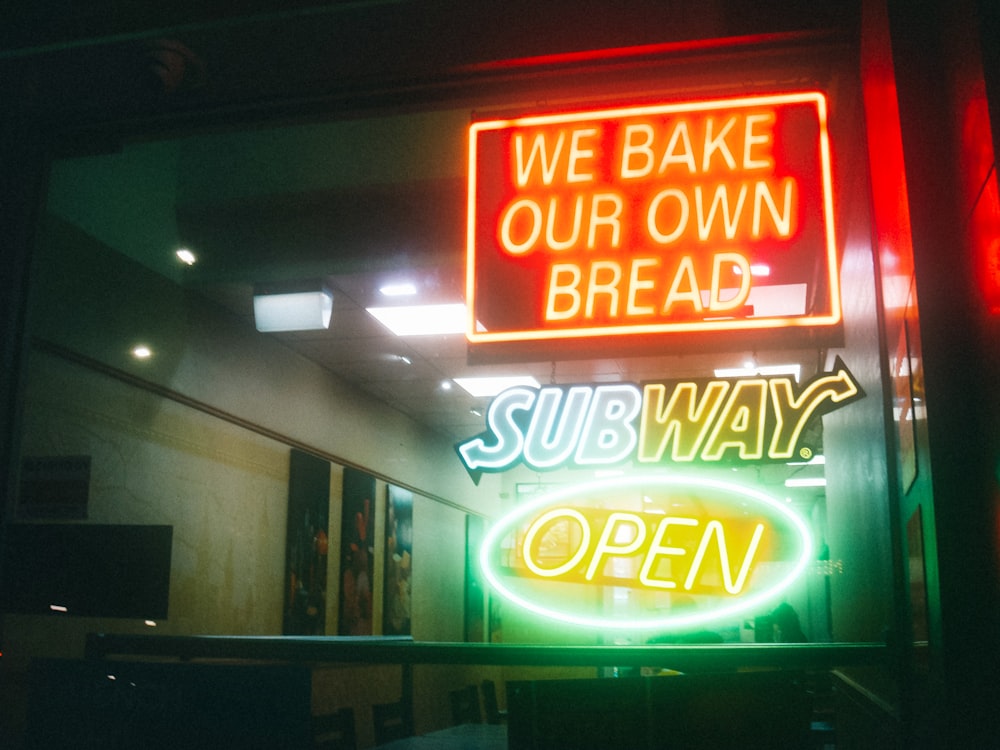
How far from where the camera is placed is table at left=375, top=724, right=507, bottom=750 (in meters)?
4.38

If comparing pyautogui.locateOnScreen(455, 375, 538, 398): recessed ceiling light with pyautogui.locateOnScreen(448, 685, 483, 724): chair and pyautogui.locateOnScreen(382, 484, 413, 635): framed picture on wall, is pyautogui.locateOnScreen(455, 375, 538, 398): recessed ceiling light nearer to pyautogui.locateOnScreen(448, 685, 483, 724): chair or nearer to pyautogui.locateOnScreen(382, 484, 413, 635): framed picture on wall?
pyautogui.locateOnScreen(382, 484, 413, 635): framed picture on wall

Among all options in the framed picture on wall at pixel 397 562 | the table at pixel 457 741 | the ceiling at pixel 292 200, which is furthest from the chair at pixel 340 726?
the framed picture on wall at pixel 397 562

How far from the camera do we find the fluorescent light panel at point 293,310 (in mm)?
6109

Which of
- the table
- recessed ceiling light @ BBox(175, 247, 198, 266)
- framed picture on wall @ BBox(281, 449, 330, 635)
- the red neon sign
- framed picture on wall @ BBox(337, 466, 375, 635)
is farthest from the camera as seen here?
framed picture on wall @ BBox(337, 466, 375, 635)

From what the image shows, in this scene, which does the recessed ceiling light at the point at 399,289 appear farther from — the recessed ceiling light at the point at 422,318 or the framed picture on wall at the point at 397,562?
the framed picture on wall at the point at 397,562

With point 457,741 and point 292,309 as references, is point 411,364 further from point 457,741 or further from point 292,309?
point 457,741

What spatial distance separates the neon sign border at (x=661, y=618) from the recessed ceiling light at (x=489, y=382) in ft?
14.5

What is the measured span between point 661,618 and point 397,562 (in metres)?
6.31

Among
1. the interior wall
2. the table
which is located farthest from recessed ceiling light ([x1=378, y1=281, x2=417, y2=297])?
the table

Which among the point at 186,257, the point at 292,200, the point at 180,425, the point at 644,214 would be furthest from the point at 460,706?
the point at 644,214

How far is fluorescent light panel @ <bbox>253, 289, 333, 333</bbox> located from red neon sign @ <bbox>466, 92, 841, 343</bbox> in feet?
9.61

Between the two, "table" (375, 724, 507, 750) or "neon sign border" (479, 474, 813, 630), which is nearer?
"neon sign border" (479, 474, 813, 630)

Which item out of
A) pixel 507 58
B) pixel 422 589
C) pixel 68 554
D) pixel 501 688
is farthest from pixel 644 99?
pixel 501 688

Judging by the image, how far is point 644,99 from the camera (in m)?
3.34
